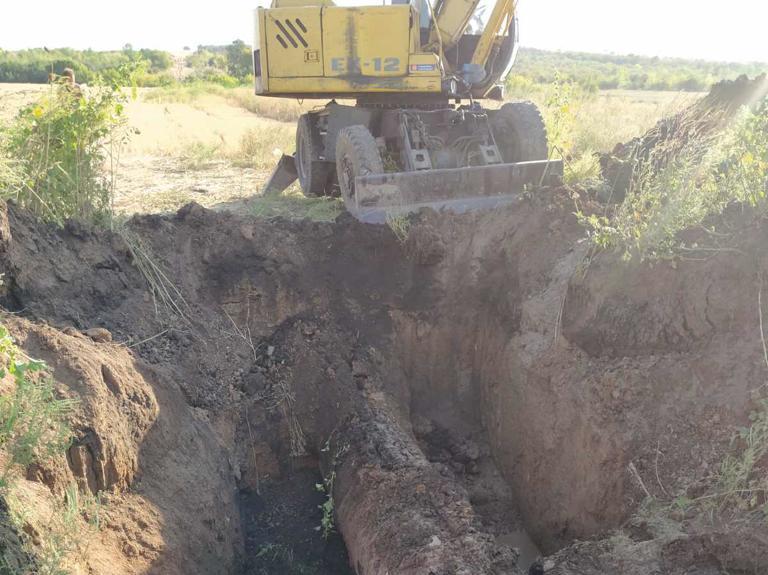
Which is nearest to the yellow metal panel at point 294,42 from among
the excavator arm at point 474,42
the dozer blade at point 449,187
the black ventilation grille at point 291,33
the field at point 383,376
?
the black ventilation grille at point 291,33

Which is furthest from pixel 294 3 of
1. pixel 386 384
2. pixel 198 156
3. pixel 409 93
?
pixel 386 384

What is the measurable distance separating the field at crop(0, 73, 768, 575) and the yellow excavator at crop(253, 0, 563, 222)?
0.73m

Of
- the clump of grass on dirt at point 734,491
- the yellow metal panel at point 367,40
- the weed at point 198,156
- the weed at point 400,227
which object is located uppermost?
the yellow metal panel at point 367,40

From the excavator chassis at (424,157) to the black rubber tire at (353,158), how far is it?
Result: 1 centimetres

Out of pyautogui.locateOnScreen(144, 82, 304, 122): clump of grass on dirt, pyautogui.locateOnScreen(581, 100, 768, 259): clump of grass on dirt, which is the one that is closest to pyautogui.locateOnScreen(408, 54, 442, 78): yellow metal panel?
pyautogui.locateOnScreen(581, 100, 768, 259): clump of grass on dirt

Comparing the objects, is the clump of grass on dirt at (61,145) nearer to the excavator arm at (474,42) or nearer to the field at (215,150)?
the field at (215,150)

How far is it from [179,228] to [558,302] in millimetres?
3391

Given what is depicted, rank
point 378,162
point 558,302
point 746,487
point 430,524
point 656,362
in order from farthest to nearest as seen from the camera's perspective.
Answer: point 378,162
point 558,302
point 656,362
point 430,524
point 746,487

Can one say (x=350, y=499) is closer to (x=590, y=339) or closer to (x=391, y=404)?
(x=391, y=404)

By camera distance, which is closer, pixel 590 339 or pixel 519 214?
pixel 590 339

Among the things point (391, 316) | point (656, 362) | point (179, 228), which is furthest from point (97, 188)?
point (656, 362)

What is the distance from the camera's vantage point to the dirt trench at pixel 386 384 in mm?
3709

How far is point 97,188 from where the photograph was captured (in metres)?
5.42

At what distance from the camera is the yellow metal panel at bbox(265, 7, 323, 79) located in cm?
752
